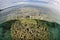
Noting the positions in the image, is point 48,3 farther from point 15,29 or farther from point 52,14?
point 15,29

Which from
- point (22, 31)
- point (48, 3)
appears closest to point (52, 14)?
point (48, 3)

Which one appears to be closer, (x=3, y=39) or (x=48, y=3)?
(x=3, y=39)

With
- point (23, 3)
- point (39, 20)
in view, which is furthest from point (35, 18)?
point (23, 3)

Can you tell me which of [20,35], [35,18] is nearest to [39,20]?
[35,18]

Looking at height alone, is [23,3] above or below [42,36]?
above

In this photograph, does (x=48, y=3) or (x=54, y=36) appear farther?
(x=48, y=3)

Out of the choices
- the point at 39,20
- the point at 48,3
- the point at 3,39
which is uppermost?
the point at 48,3

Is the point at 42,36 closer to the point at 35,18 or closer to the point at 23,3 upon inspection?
the point at 35,18

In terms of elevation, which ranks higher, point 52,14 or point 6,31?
point 52,14

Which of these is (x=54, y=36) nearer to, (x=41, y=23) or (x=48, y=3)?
(x=41, y=23)
